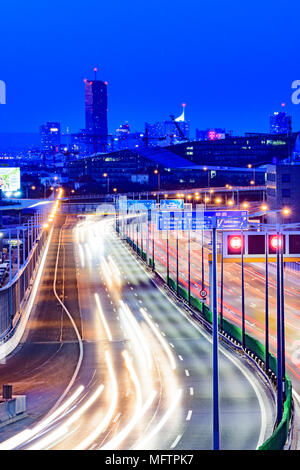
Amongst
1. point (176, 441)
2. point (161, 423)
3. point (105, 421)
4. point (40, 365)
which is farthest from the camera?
point (40, 365)

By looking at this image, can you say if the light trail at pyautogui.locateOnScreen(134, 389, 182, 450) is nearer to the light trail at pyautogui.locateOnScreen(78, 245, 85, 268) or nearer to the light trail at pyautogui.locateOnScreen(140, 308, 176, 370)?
the light trail at pyautogui.locateOnScreen(140, 308, 176, 370)

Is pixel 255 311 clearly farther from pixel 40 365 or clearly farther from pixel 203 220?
pixel 40 365

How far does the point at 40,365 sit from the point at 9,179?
155ft

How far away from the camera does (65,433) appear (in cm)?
2542

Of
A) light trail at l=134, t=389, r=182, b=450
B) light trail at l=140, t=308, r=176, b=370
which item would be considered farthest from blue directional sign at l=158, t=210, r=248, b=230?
light trail at l=134, t=389, r=182, b=450

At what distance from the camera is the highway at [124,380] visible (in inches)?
997

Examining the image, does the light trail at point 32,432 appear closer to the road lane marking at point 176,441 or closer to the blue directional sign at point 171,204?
the road lane marking at point 176,441

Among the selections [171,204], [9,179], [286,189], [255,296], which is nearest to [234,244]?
[255,296]

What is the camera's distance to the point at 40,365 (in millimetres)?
36531

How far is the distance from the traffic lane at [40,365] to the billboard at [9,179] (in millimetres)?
29709

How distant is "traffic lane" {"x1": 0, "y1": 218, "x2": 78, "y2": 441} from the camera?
2953 cm

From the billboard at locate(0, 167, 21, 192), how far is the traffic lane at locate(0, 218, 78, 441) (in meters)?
29.7
